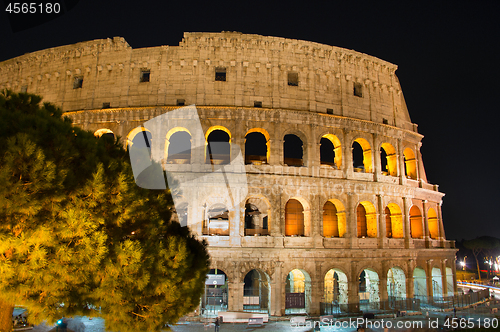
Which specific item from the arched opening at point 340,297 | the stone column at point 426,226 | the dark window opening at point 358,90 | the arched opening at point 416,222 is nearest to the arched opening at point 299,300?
the arched opening at point 340,297

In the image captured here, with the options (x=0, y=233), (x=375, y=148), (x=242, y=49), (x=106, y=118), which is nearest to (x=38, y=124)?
→ (x=0, y=233)

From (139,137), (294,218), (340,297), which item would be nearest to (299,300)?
(340,297)

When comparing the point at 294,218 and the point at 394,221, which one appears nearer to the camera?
the point at 294,218

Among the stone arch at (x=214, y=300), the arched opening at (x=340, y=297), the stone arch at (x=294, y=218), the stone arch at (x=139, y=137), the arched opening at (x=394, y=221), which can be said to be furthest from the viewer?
the arched opening at (x=394, y=221)

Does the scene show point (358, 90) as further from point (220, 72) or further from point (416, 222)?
point (416, 222)

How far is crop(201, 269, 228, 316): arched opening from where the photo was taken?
19.0 meters

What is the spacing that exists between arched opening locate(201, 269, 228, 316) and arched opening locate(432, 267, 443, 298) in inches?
565

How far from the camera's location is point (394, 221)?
23.4m

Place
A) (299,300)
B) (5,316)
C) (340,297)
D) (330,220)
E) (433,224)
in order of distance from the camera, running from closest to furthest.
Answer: (5,316) → (299,300) → (340,297) → (330,220) → (433,224)

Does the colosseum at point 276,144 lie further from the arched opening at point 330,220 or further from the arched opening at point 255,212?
the arched opening at point 255,212

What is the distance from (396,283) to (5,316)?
70.1 feet

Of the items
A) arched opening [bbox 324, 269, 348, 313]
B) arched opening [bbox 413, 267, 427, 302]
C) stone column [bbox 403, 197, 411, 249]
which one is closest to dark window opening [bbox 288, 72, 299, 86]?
stone column [bbox 403, 197, 411, 249]

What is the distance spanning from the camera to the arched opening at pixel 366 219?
22125 millimetres

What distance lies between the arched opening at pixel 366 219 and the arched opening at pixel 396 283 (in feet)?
9.50
